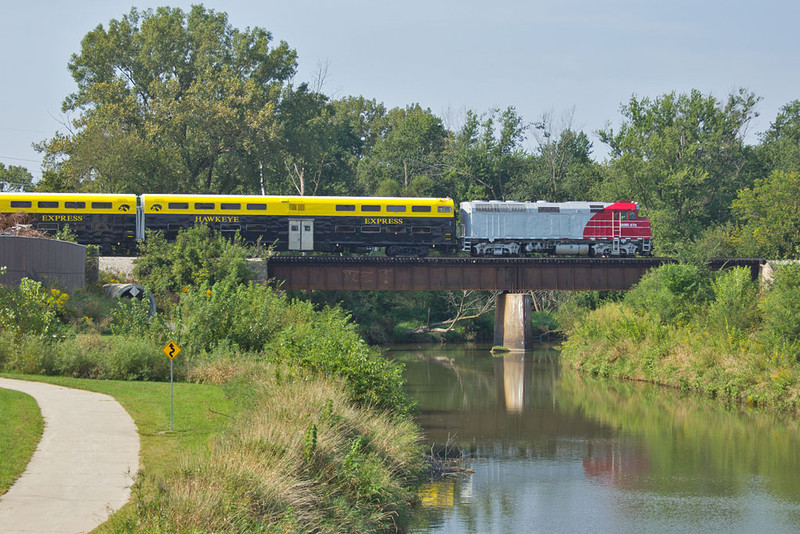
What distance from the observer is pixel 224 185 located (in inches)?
3152

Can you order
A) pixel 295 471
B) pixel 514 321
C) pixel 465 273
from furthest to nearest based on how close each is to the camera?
pixel 514 321
pixel 465 273
pixel 295 471

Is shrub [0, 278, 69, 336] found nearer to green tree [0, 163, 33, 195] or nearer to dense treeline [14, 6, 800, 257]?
dense treeline [14, 6, 800, 257]

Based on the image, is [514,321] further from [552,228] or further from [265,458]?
[265,458]

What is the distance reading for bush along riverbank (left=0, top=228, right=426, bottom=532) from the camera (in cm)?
1241

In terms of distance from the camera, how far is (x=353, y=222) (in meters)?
53.2

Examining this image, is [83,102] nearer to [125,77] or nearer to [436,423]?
[125,77]

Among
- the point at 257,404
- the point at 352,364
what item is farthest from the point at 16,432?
the point at 352,364

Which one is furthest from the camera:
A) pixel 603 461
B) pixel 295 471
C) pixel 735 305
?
pixel 735 305

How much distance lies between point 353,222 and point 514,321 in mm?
13900

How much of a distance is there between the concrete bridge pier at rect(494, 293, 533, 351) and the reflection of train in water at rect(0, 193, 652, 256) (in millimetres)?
3880

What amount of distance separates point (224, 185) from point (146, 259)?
3325 centimetres

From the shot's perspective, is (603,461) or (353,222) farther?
(353,222)

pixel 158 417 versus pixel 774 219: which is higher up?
pixel 774 219

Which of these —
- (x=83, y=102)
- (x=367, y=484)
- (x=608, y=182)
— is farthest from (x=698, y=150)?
(x=367, y=484)
